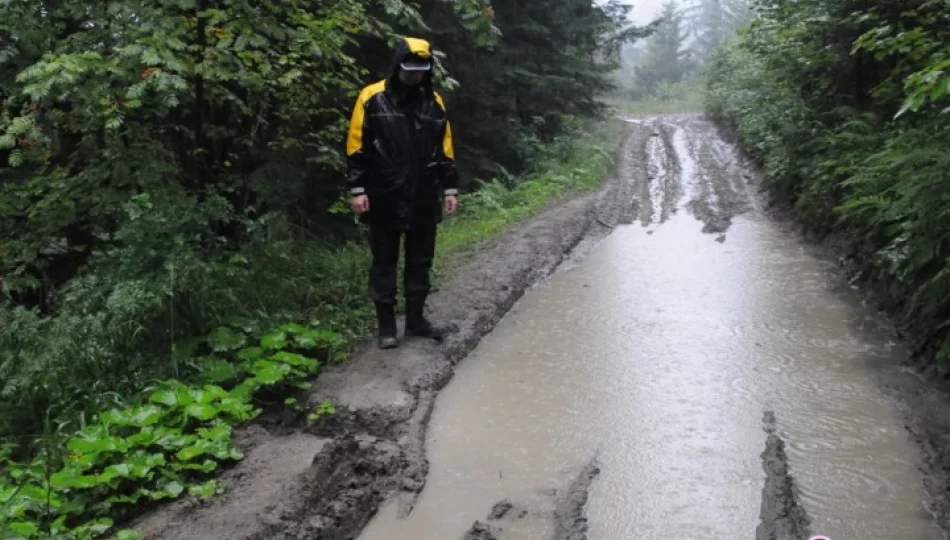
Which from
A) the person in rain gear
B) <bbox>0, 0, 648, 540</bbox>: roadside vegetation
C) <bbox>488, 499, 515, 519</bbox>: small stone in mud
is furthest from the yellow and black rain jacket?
<bbox>488, 499, 515, 519</bbox>: small stone in mud

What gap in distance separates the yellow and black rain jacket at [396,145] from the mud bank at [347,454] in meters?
1.15

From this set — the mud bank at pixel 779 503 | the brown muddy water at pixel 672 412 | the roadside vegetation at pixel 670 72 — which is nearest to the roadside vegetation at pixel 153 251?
the brown muddy water at pixel 672 412

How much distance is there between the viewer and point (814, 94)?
12258 millimetres

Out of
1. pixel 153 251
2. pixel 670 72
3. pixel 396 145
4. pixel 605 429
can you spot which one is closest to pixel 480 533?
pixel 605 429

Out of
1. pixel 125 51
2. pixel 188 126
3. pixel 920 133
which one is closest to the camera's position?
pixel 125 51

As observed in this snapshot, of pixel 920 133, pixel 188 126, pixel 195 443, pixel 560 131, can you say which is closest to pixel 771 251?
pixel 920 133

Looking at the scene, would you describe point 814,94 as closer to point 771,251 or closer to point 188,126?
point 771,251

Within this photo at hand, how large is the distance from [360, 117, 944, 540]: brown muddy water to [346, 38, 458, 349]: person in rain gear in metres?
0.93

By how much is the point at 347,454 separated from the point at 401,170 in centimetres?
218

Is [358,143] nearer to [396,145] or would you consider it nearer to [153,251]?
[396,145]

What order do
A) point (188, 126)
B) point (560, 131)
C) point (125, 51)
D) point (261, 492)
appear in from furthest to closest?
point (560, 131), point (188, 126), point (125, 51), point (261, 492)

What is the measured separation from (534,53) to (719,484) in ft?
44.4

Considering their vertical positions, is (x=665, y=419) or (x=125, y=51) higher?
(x=125, y=51)

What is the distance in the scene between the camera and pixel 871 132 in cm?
1002
